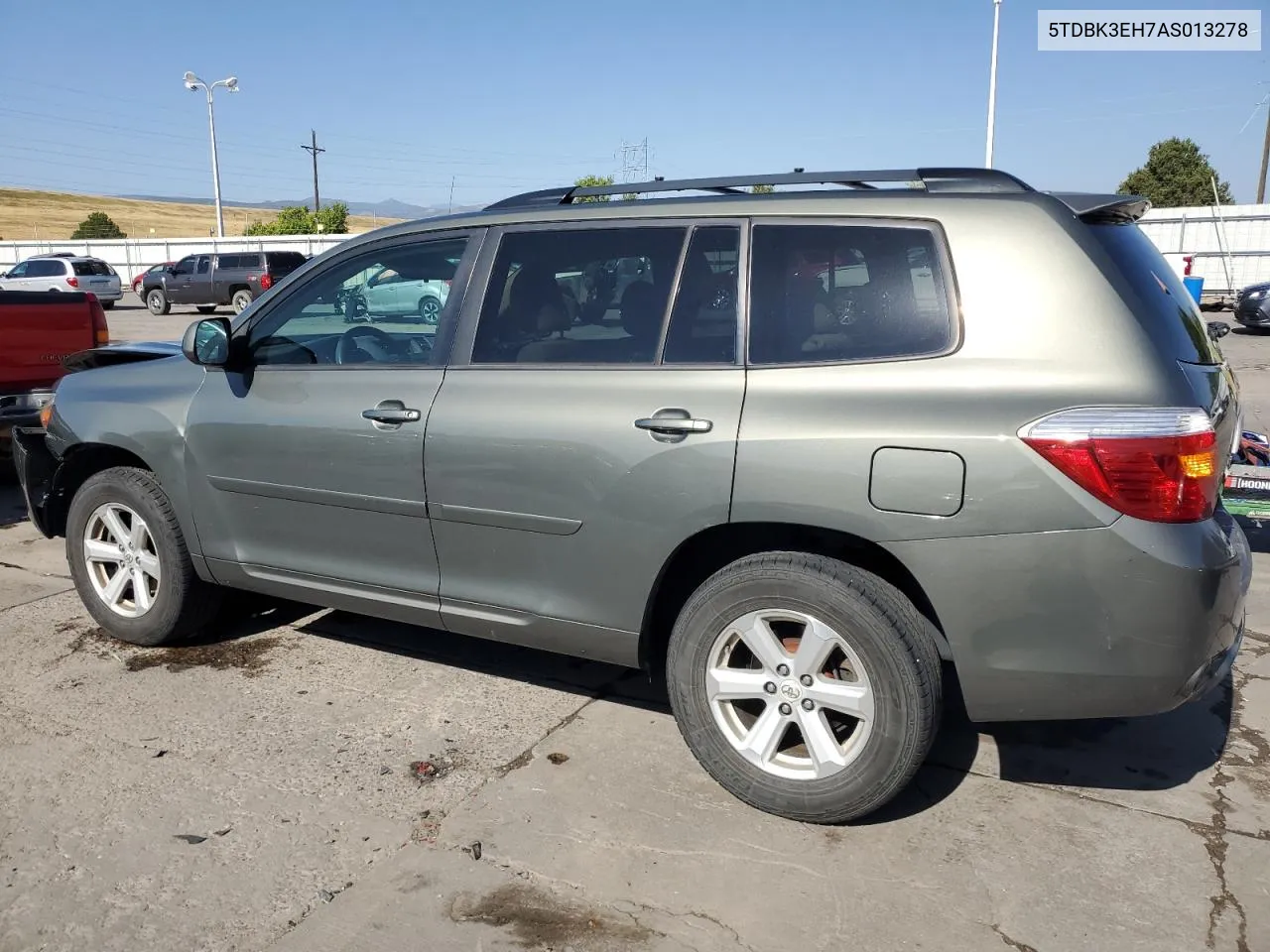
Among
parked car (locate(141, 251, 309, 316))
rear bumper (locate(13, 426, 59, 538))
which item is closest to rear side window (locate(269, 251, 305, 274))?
parked car (locate(141, 251, 309, 316))

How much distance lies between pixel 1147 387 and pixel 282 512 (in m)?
3.06

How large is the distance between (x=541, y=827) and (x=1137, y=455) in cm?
199

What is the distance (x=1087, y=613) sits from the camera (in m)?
2.75

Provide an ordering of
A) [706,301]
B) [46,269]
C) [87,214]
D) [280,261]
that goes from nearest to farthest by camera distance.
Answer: [706,301], [280,261], [46,269], [87,214]

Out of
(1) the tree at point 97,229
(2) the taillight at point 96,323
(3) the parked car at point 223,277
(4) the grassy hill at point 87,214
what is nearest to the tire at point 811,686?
(2) the taillight at point 96,323

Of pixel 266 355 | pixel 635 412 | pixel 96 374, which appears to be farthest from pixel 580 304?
pixel 96 374

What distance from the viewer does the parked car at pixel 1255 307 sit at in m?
18.2

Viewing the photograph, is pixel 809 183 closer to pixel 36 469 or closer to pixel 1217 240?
pixel 36 469

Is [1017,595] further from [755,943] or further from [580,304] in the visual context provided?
[580,304]

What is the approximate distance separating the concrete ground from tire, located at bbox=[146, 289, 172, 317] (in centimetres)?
2783

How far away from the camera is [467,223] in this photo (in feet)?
12.7

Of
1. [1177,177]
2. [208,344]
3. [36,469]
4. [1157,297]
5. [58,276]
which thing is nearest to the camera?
[1157,297]

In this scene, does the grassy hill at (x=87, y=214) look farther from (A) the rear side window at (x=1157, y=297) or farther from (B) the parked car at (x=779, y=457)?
(A) the rear side window at (x=1157, y=297)

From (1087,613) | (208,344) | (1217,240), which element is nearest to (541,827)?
(1087,613)
